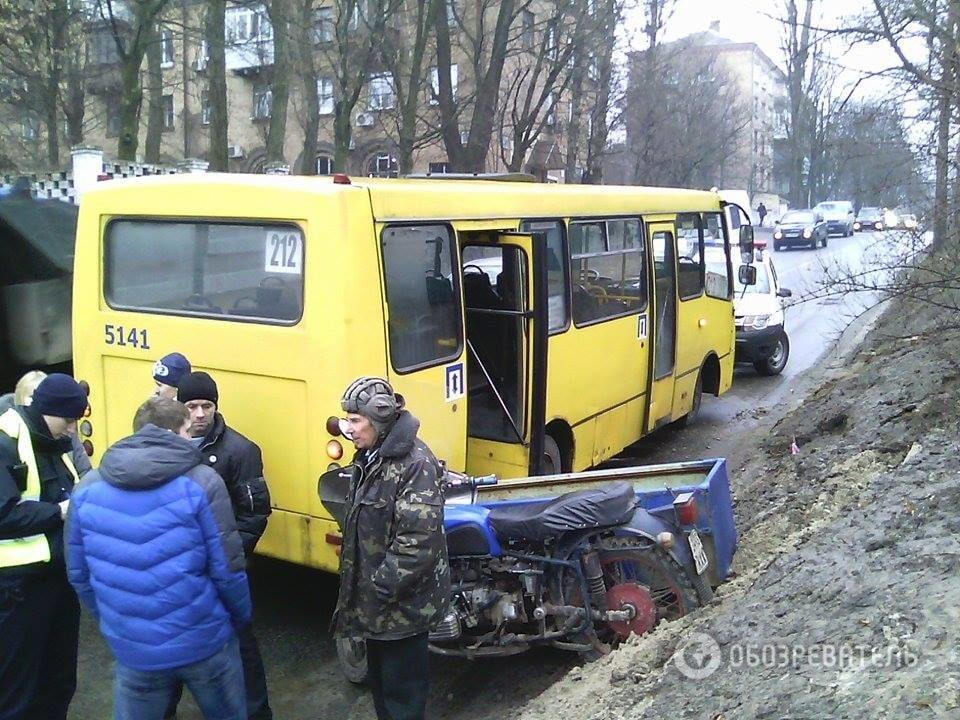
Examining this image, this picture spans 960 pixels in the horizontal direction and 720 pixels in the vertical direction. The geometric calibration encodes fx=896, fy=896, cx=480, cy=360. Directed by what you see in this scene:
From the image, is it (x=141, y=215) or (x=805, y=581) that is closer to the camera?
(x=805, y=581)

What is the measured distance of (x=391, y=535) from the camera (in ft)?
11.8

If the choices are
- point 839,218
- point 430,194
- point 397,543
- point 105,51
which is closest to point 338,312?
point 430,194

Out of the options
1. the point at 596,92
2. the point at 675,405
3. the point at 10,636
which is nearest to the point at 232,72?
the point at 596,92

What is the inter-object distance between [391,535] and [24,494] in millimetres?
1590

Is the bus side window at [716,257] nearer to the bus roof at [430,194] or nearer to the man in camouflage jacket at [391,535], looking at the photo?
the bus roof at [430,194]

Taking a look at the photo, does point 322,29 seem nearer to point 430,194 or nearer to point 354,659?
point 430,194

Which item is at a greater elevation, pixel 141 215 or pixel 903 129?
pixel 903 129

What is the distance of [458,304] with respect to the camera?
5852mm

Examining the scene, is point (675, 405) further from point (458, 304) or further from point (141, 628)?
point (141, 628)

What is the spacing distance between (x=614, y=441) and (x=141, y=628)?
18.2 ft

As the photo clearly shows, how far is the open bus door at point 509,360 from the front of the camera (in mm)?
6324

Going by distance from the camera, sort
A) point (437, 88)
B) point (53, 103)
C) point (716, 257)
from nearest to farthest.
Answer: point (716, 257), point (53, 103), point (437, 88)

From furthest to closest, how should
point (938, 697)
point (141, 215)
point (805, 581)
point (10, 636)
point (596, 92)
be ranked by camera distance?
point (596, 92) → point (141, 215) → point (805, 581) → point (10, 636) → point (938, 697)

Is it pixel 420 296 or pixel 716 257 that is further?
Result: pixel 716 257
